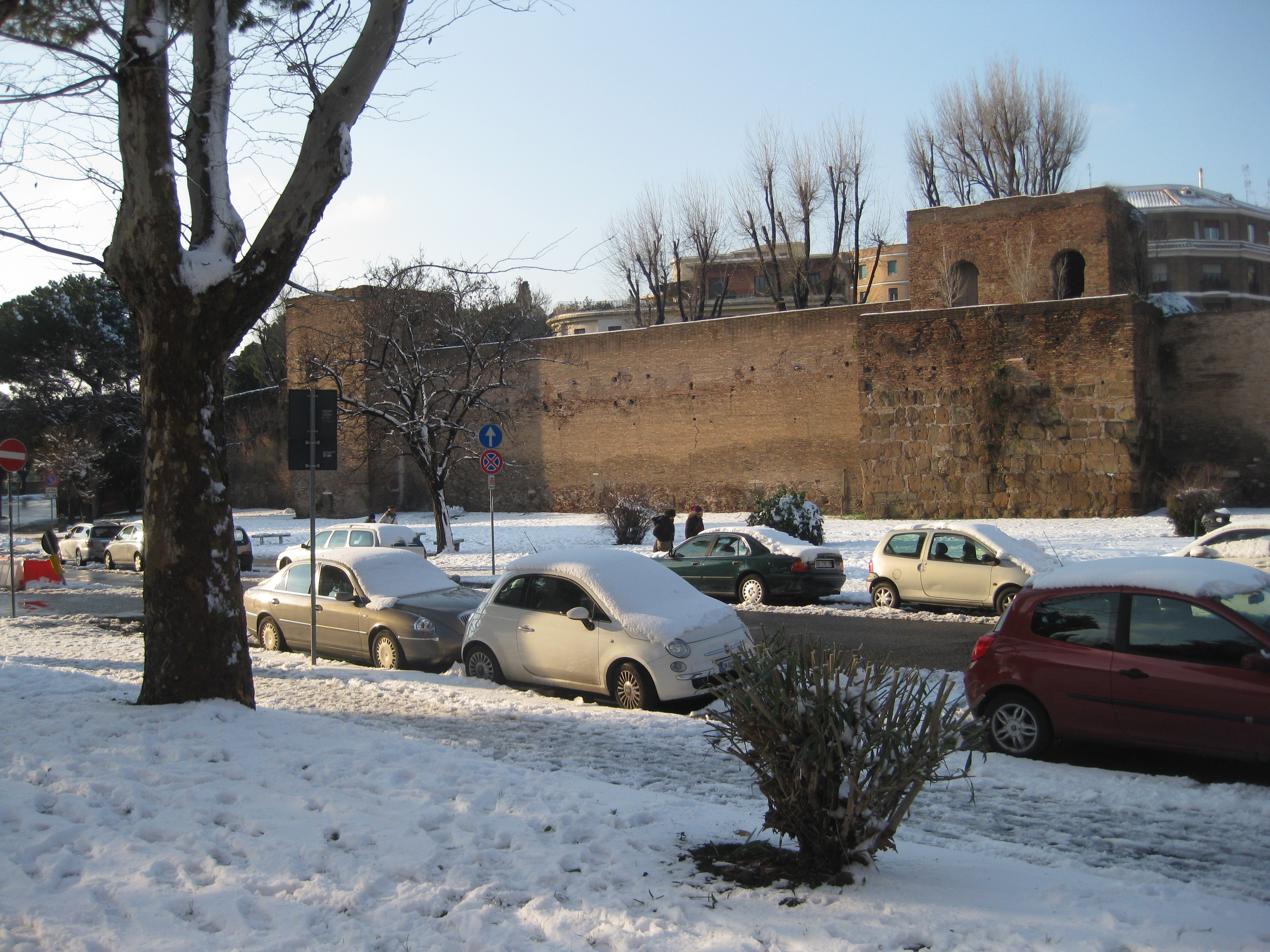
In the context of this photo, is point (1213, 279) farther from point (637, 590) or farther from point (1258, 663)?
point (1258, 663)

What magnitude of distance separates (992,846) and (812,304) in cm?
5973

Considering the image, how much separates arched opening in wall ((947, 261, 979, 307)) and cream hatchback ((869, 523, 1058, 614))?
1788 centimetres

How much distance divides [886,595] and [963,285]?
20243 mm

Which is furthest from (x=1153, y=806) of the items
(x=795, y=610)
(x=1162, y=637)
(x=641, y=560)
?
(x=795, y=610)

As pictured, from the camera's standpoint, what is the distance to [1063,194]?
30.3m

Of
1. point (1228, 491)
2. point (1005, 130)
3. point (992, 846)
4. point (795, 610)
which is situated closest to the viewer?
point (992, 846)

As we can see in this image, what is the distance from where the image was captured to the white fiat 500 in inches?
342

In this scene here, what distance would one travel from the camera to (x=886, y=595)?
1552 cm

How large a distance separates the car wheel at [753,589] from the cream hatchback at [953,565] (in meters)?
1.71

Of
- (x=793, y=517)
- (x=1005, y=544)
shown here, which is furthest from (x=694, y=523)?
(x=1005, y=544)

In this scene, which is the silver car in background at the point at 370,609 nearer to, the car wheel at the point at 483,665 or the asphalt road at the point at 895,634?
the car wheel at the point at 483,665

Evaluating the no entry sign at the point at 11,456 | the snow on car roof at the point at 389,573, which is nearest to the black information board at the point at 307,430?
the snow on car roof at the point at 389,573

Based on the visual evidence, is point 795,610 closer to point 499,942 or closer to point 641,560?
point 641,560

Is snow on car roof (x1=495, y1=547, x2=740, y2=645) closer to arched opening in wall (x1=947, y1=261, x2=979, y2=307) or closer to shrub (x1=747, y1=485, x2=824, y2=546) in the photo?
shrub (x1=747, y1=485, x2=824, y2=546)
